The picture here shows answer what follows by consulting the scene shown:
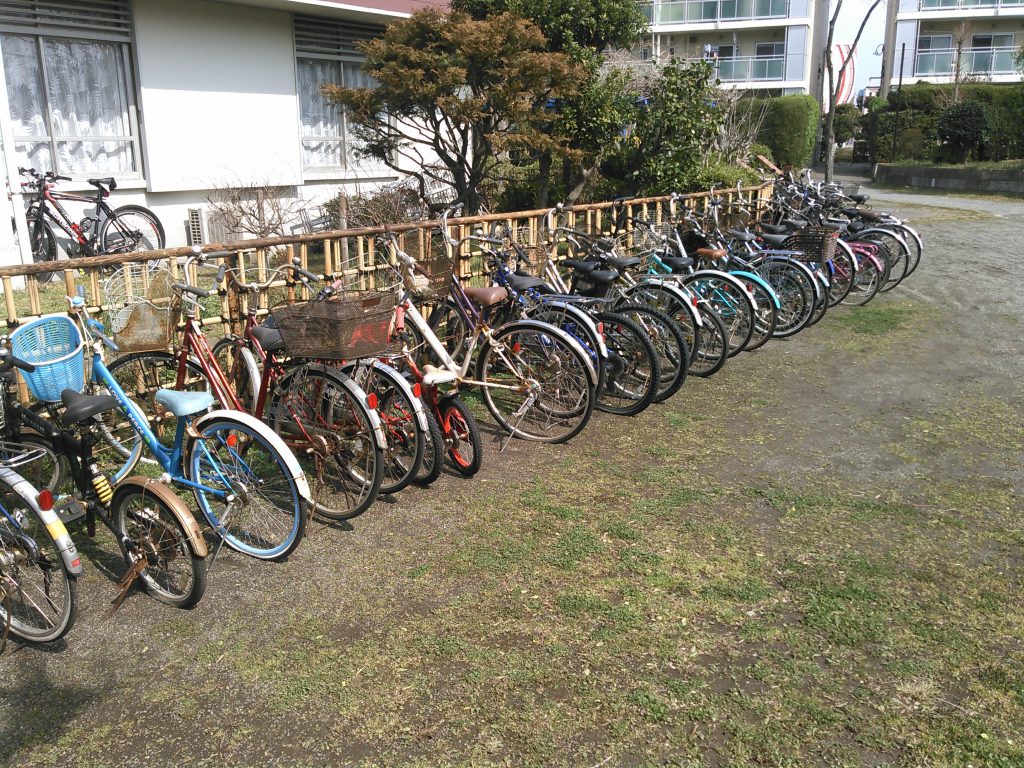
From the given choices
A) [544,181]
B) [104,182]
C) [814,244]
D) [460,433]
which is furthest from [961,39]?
[460,433]

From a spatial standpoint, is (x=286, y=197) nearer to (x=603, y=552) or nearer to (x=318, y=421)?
(x=318, y=421)

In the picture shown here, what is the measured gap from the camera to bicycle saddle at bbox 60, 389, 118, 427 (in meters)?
3.07

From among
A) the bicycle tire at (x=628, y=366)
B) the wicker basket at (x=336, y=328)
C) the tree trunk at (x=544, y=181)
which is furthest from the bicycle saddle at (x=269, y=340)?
the tree trunk at (x=544, y=181)

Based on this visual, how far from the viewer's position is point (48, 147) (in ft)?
33.5

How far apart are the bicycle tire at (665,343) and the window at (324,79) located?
784cm

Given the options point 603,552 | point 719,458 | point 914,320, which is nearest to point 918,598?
point 603,552

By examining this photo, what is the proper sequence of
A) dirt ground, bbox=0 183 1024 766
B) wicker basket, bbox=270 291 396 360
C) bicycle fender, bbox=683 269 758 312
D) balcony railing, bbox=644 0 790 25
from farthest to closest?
balcony railing, bbox=644 0 790 25
bicycle fender, bbox=683 269 758 312
wicker basket, bbox=270 291 396 360
dirt ground, bbox=0 183 1024 766

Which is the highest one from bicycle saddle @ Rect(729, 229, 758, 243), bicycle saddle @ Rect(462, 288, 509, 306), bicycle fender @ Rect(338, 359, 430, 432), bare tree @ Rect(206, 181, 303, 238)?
bare tree @ Rect(206, 181, 303, 238)

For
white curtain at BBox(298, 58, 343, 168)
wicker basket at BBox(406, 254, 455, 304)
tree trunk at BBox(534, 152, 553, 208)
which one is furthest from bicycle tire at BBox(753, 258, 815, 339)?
white curtain at BBox(298, 58, 343, 168)

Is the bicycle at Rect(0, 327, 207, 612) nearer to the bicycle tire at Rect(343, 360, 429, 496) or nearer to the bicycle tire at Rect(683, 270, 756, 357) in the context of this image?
the bicycle tire at Rect(343, 360, 429, 496)

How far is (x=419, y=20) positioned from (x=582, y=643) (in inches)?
318

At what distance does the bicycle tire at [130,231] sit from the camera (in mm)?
9867

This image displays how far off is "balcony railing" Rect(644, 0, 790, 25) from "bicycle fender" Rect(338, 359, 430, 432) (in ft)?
106

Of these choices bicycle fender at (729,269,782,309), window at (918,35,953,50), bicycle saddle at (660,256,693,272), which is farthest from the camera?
window at (918,35,953,50)
